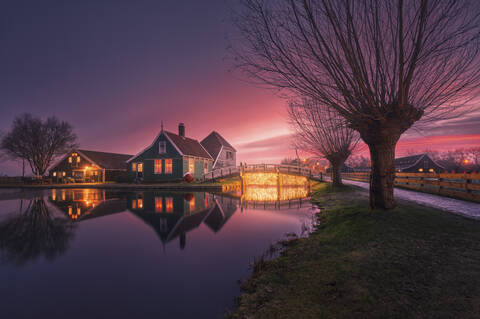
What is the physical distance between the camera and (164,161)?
94.2 ft

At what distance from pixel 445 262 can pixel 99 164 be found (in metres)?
40.9

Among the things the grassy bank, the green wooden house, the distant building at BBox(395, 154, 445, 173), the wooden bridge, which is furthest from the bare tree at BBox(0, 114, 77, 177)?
the distant building at BBox(395, 154, 445, 173)

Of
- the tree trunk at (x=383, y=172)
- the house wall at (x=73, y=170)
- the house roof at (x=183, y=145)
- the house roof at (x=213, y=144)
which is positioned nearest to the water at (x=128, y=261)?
the tree trunk at (x=383, y=172)

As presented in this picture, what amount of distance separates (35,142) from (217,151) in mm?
32080

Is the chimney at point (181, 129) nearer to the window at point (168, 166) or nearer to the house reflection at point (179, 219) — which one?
the window at point (168, 166)

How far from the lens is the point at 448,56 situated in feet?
17.4

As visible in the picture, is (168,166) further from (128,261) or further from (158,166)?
(128,261)

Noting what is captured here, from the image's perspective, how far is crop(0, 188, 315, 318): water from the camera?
376 cm

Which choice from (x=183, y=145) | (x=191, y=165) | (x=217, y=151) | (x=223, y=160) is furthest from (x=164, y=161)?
(x=223, y=160)

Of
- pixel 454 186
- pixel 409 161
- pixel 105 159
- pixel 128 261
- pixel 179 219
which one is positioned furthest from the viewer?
pixel 409 161

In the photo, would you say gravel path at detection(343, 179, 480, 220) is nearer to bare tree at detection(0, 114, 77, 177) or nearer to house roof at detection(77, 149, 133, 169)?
house roof at detection(77, 149, 133, 169)

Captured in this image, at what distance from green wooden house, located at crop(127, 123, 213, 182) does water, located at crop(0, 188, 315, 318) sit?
17166mm

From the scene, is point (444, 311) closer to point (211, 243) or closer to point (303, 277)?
point (303, 277)

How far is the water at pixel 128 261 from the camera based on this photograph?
3756 millimetres
